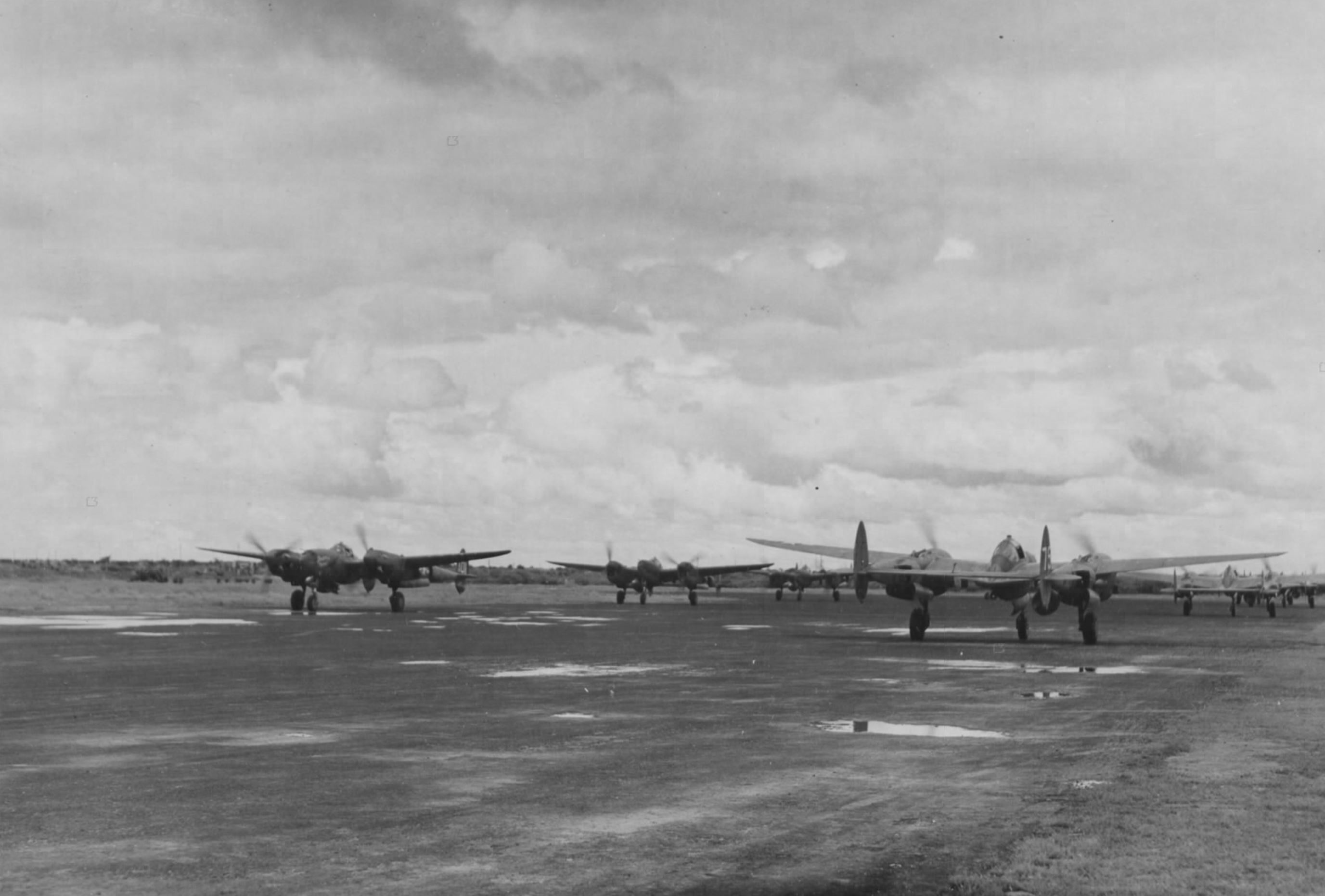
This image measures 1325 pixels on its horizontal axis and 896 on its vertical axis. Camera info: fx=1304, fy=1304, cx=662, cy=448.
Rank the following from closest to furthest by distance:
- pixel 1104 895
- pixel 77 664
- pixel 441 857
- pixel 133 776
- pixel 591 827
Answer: pixel 1104 895
pixel 441 857
pixel 591 827
pixel 133 776
pixel 77 664

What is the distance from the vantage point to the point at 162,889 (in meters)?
8.13

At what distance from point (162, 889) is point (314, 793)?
360 centimetres

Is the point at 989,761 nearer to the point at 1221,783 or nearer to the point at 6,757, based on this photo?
the point at 1221,783

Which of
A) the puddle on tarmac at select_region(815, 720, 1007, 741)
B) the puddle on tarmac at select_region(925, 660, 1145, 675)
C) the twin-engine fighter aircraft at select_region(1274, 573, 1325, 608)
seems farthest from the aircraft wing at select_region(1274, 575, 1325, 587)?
the puddle on tarmac at select_region(815, 720, 1007, 741)

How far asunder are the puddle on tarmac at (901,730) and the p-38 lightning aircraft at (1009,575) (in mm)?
19976

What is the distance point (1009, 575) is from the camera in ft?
124

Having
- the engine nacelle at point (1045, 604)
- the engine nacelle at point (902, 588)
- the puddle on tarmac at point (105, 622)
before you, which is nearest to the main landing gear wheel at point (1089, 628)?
the engine nacelle at point (1045, 604)

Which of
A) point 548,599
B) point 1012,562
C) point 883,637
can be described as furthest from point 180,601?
point 1012,562

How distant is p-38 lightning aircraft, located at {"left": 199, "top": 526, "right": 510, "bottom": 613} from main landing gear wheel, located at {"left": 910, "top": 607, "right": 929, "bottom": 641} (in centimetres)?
2975

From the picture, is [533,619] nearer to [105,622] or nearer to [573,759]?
[105,622]

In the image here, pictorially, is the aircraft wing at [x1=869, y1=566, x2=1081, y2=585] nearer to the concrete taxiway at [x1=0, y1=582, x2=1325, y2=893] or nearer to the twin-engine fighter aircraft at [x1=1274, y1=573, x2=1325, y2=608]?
the concrete taxiway at [x1=0, y1=582, x2=1325, y2=893]

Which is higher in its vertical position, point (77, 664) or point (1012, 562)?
point (1012, 562)

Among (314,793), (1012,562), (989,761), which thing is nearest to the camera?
(314,793)

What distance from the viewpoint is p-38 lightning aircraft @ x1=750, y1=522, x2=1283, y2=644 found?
37.4 meters
